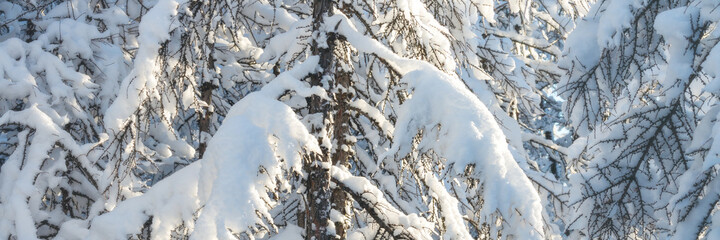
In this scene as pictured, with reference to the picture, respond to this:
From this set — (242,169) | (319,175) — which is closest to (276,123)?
(242,169)

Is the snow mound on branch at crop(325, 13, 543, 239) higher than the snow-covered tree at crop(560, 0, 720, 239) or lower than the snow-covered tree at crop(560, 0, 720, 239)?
lower

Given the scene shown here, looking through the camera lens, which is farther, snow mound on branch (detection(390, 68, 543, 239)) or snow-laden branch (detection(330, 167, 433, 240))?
snow-laden branch (detection(330, 167, 433, 240))

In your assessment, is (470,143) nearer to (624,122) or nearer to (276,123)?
(276,123)

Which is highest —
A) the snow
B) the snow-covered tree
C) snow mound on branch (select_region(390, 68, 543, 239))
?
the snow-covered tree

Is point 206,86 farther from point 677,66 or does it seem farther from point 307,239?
point 677,66

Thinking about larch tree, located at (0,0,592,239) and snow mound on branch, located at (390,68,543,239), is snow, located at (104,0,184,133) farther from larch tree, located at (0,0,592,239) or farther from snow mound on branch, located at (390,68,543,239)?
snow mound on branch, located at (390,68,543,239)

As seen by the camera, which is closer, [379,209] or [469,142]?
[469,142]

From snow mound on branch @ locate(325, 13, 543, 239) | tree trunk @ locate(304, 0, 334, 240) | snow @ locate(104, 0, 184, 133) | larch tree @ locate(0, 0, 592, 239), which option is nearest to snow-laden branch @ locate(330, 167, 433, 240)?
larch tree @ locate(0, 0, 592, 239)

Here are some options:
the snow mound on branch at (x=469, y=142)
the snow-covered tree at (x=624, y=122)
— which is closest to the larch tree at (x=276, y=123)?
the snow mound on branch at (x=469, y=142)

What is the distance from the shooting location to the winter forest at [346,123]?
256 centimetres

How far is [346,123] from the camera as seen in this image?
374 centimetres

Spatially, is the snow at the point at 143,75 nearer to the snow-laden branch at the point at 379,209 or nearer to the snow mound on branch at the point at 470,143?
the snow-laden branch at the point at 379,209

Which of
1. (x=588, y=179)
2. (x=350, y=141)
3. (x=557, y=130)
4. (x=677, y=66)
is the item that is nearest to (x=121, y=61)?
(x=350, y=141)

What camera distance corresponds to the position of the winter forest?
256 centimetres
